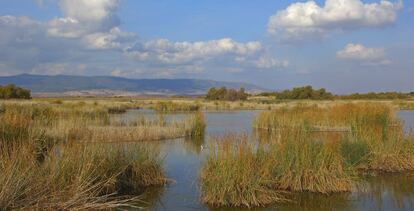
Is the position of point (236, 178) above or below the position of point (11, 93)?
below

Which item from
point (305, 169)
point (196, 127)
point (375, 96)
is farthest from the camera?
point (375, 96)

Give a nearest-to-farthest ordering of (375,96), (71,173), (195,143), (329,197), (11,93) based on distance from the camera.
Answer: (71,173) → (329,197) → (195,143) → (11,93) → (375,96)

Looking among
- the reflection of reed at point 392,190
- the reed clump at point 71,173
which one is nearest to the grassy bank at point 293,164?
the reflection of reed at point 392,190

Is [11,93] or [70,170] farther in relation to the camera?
[11,93]

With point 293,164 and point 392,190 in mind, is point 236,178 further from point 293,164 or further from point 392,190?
point 392,190

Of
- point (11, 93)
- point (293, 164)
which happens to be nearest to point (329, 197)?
point (293, 164)

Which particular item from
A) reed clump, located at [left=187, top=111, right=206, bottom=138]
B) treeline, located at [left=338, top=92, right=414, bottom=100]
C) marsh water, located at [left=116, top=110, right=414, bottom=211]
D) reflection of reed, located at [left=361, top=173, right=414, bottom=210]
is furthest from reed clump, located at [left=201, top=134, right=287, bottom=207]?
treeline, located at [left=338, top=92, right=414, bottom=100]

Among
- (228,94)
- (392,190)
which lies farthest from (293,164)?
(228,94)

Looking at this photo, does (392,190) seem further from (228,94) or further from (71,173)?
(228,94)

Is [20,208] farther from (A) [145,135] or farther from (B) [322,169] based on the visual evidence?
(A) [145,135]

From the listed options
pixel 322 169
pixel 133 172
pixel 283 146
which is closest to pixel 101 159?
pixel 133 172

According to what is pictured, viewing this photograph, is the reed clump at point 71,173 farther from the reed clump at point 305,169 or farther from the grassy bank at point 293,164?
the reed clump at point 305,169

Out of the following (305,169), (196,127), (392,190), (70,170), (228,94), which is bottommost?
(392,190)

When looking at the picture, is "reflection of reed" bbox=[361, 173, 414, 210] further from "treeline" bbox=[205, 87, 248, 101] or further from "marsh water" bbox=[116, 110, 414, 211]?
"treeline" bbox=[205, 87, 248, 101]
